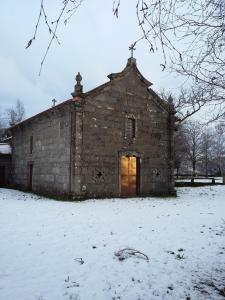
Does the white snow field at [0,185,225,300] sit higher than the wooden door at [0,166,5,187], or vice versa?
the wooden door at [0,166,5,187]

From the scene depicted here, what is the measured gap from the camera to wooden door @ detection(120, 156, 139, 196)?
17344 millimetres

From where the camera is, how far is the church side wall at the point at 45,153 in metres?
16.3

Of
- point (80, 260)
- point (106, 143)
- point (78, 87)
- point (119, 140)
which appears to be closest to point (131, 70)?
point (78, 87)

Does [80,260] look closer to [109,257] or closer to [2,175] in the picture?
[109,257]

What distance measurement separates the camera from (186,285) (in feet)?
16.1

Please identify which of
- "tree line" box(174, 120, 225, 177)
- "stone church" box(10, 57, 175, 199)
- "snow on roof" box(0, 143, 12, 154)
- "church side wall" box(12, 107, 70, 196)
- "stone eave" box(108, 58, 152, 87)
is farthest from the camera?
"tree line" box(174, 120, 225, 177)

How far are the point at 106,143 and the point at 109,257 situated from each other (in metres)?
10.9

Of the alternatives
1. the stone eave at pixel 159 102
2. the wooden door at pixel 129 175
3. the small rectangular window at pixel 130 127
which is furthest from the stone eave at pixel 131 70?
the wooden door at pixel 129 175

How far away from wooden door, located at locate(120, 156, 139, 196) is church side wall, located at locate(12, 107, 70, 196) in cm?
347

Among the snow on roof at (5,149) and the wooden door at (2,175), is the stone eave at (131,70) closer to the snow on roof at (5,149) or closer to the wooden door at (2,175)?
the snow on roof at (5,149)

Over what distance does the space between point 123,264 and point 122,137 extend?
12.0m

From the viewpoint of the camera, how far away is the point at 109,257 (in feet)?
20.2

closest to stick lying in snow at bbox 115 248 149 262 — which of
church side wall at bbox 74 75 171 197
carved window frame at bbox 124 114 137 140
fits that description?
church side wall at bbox 74 75 171 197

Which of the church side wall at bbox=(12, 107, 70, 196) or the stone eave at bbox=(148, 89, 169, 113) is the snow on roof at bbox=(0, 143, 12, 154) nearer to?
the church side wall at bbox=(12, 107, 70, 196)
